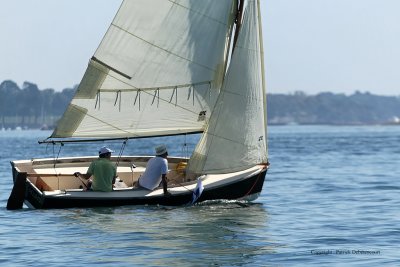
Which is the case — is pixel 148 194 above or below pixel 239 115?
below

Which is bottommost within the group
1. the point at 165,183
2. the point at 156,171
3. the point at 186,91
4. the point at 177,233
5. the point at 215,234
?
the point at 177,233

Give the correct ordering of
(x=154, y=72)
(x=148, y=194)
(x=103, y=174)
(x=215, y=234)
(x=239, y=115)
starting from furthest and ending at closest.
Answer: (x=154, y=72), (x=239, y=115), (x=148, y=194), (x=103, y=174), (x=215, y=234)

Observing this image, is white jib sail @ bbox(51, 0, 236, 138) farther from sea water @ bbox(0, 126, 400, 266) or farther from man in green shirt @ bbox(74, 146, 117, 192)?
sea water @ bbox(0, 126, 400, 266)

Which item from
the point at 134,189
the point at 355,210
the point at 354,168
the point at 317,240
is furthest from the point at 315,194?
the point at 354,168

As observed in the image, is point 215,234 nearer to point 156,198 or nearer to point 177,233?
point 177,233

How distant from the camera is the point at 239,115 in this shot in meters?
28.0

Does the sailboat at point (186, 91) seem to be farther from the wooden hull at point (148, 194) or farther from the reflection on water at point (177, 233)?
the reflection on water at point (177, 233)

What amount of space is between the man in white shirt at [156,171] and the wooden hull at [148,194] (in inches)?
7.5

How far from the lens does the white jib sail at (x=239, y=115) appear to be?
27953mm

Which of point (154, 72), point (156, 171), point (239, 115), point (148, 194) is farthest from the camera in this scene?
point (154, 72)

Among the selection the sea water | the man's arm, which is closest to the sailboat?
the man's arm

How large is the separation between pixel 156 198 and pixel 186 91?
11.3ft

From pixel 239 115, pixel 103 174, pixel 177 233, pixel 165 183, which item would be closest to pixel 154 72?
pixel 239 115

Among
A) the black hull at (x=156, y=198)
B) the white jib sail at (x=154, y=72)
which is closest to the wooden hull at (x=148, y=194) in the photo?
the black hull at (x=156, y=198)
